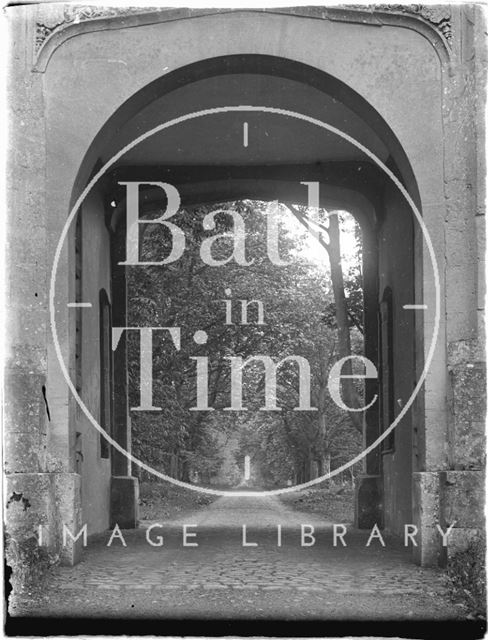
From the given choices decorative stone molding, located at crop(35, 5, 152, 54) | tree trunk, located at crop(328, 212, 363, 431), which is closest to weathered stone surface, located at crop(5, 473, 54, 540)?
decorative stone molding, located at crop(35, 5, 152, 54)

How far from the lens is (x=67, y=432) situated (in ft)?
27.1

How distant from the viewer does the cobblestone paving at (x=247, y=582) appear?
668 cm

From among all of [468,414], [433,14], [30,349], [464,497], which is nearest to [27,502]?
[30,349]

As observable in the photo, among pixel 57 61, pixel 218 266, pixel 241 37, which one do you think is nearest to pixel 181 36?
pixel 241 37

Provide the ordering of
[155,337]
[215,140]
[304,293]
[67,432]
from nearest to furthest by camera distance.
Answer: [67,432] → [215,140] → [155,337] → [304,293]

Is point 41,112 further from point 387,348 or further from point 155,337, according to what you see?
point 155,337

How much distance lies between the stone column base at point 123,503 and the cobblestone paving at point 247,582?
2.77 meters

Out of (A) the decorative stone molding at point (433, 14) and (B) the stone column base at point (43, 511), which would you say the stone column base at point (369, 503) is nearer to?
(B) the stone column base at point (43, 511)

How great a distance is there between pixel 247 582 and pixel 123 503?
20.0 feet

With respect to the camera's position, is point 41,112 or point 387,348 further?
point 387,348

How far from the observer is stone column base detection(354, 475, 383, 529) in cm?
1370

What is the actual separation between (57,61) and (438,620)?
5.95 meters

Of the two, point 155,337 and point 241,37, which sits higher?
point 241,37

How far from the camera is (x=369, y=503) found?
45.2 ft
